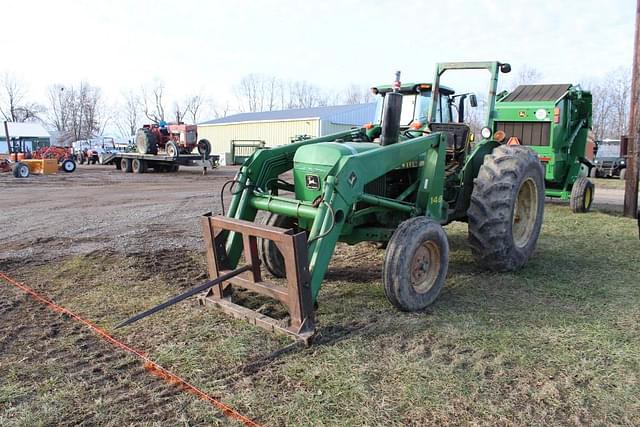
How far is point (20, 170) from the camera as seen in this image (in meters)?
21.0

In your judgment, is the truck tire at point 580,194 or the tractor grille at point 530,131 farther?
the tractor grille at point 530,131

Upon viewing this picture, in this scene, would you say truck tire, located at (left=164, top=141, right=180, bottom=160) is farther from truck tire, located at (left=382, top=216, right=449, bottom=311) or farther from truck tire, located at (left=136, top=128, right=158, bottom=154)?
truck tire, located at (left=382, top=216, right=449, bottom=311)

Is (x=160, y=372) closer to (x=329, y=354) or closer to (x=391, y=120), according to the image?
(x=329, y=354)

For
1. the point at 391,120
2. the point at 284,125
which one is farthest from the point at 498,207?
the point at 284,125

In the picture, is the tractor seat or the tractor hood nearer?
the tractor hood

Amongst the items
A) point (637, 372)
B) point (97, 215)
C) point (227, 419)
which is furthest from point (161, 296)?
point (97, 215)

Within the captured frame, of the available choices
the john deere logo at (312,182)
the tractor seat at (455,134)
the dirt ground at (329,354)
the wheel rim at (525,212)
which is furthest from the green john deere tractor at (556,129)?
the john deere logo at (312,182)

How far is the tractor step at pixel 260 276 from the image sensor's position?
368 cm

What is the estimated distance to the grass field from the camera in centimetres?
292

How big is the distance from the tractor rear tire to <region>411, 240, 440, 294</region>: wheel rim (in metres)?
1.36

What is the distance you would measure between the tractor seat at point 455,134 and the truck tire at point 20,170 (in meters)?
19.9

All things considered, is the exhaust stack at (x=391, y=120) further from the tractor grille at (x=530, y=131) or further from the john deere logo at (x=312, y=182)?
the tractor grille at (x=530, y=131)

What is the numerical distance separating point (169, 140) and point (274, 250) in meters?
21.5

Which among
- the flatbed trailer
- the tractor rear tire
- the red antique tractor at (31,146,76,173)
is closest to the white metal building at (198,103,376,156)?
the flatbed trailer
